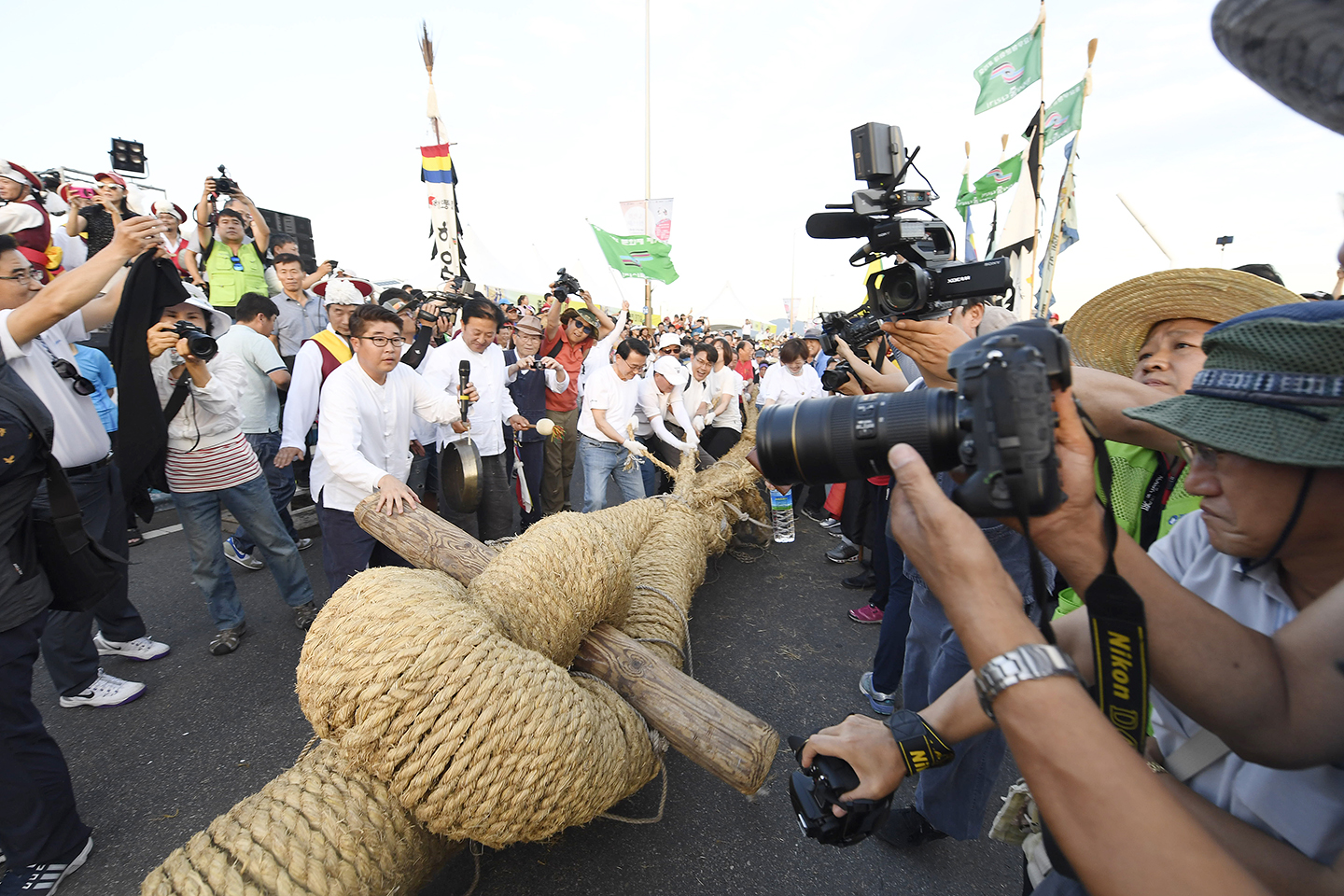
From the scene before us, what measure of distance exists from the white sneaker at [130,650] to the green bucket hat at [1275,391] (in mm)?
4506

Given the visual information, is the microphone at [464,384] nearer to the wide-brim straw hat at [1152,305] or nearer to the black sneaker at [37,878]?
the black sneaker at [37,878]

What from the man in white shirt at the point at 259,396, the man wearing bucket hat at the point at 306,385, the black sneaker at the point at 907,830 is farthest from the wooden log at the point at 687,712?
the man in white shirt at the point at 259,396

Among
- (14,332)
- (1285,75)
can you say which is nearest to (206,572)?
(14,332)

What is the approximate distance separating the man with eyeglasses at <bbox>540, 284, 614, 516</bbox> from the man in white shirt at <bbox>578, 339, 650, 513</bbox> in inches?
25.4

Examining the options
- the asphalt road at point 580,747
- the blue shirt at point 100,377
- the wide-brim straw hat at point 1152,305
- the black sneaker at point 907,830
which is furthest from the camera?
the blue shirt at point 100,377

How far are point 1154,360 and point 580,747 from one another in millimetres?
2072

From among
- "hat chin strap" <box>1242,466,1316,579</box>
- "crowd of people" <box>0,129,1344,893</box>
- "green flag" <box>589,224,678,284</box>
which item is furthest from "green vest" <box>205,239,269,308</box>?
"hat chin strap" <box>1242,466,1316,579</box>

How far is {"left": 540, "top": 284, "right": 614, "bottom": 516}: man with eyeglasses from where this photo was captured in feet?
18.6

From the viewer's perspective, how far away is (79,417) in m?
2.57

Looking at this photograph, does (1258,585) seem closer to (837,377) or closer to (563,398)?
(837,377)

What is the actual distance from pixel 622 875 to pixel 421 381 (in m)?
2.84

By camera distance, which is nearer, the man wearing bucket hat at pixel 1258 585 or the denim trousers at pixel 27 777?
the man wearing bucket hat at pixel 1258 585

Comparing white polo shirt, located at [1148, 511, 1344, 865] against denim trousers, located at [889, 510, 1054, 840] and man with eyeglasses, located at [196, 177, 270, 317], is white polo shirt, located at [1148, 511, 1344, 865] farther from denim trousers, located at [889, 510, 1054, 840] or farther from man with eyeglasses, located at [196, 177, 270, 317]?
man with eyeglasses, located at [196, 177, 270, 317]

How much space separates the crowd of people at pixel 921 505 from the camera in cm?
79
